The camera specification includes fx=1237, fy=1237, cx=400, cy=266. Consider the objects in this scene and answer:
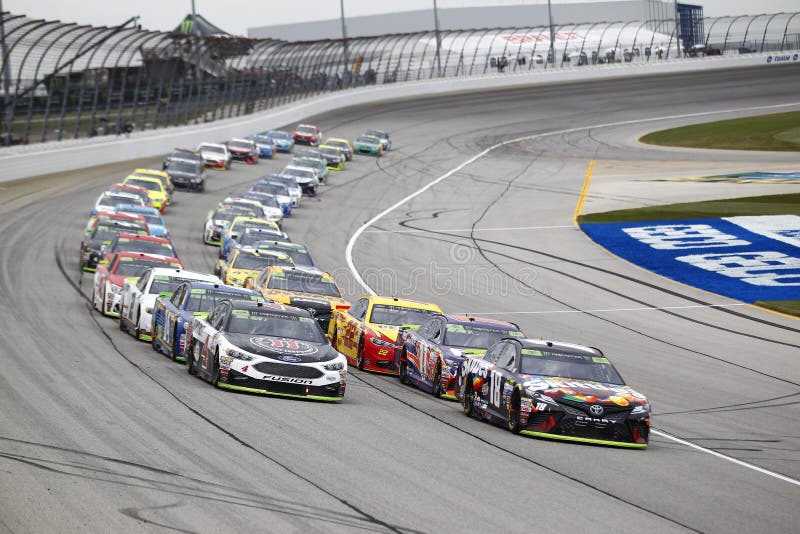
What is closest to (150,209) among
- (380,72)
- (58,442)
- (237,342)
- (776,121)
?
(237,342)

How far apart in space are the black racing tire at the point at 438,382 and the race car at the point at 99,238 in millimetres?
13014

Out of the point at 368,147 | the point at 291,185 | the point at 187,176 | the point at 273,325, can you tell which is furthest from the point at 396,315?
the point at 368,147

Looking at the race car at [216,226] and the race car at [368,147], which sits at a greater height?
the race car at [216,226]

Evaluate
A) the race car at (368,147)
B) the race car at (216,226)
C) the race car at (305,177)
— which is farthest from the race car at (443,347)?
the race car at (368,147)

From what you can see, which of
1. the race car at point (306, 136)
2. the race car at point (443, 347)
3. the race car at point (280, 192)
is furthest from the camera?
the race car at point (306, 136)

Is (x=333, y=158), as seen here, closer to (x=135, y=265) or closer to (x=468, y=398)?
(x=135, y=265)

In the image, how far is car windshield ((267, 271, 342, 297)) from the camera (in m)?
23.4

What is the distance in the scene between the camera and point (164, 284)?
70.2 feet

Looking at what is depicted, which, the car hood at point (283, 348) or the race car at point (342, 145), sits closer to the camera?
the car hood at point (283, 348)

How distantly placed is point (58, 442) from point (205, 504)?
96.8 inches

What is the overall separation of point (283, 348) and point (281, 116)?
61.4 meters

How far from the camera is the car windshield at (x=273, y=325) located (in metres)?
16.7

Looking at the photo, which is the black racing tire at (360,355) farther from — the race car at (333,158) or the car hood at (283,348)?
the race car at (333,158)

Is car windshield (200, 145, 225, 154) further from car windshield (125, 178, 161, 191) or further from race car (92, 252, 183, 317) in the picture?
race car (92, 252, 183, 317)
